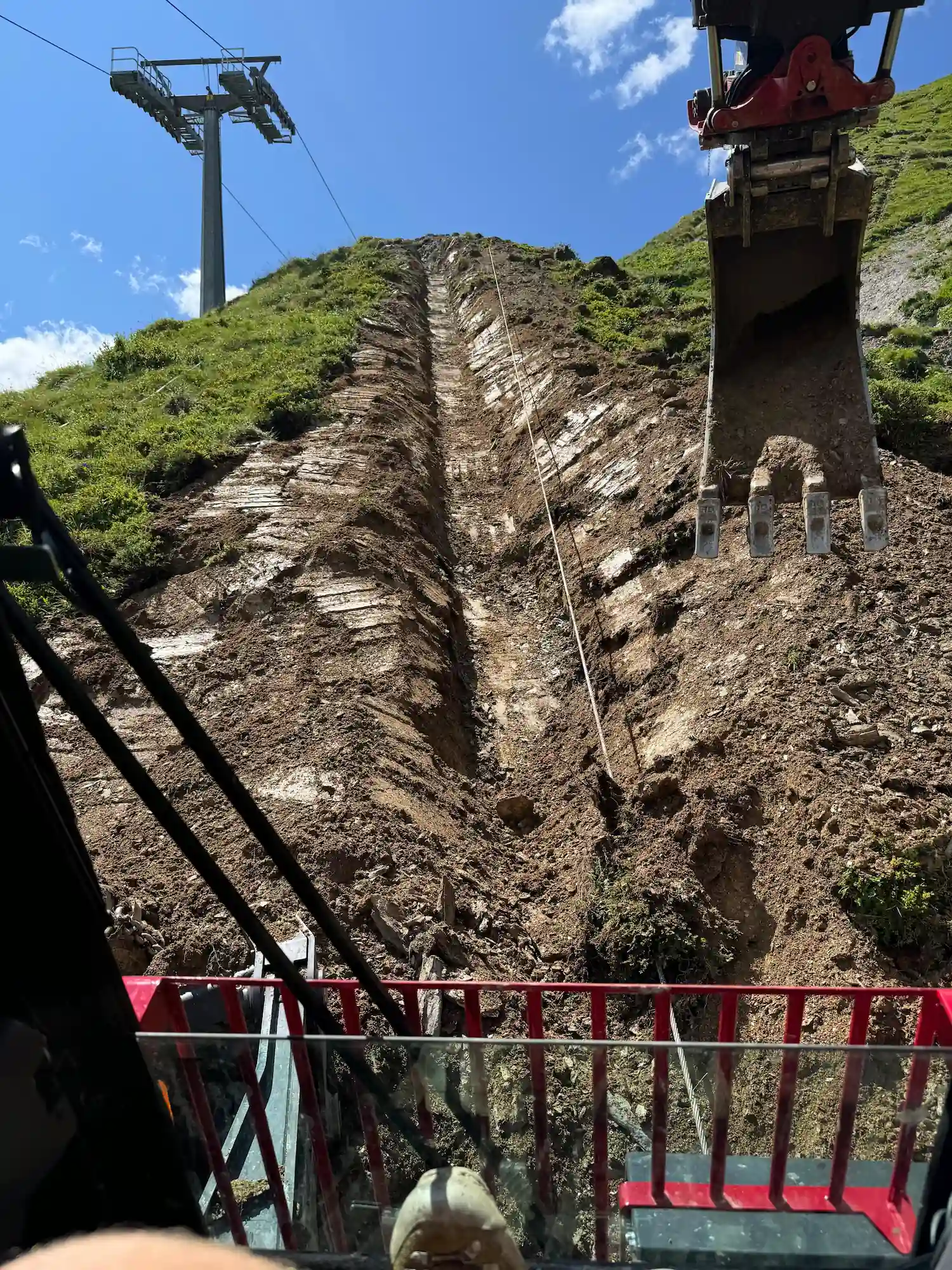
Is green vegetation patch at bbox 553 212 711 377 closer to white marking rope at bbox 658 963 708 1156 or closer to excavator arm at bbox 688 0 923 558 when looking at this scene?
excavator arm at bbox 688 0 923 558

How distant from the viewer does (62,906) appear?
90.7 inches

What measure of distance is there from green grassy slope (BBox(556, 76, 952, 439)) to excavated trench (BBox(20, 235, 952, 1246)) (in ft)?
10.2

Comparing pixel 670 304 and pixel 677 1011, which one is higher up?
pixel 670 304

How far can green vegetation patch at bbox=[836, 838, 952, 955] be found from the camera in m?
5.69

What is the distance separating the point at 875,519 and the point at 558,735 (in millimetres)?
4603

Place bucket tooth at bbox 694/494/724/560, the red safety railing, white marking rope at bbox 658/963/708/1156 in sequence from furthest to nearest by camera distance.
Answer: bucket tooth at bbox 694/494/724/560 → white marking rope at bbox 658/963/708/1156 → the red safety railing

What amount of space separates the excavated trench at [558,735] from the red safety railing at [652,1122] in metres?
0.16

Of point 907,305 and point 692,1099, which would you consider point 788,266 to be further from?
point 907,305

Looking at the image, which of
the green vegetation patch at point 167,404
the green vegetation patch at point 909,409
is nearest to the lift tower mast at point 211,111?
the green vegetation patch at point 167,404

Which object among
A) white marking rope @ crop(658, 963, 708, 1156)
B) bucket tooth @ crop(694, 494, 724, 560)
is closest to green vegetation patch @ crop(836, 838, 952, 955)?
white marking rope @ crop(658, 963, 708, 1156)

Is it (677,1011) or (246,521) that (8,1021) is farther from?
(246,521)

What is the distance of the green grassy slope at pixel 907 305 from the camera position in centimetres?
1293

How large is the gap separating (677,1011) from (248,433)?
40.6ft

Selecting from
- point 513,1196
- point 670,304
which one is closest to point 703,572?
point 513,1196
